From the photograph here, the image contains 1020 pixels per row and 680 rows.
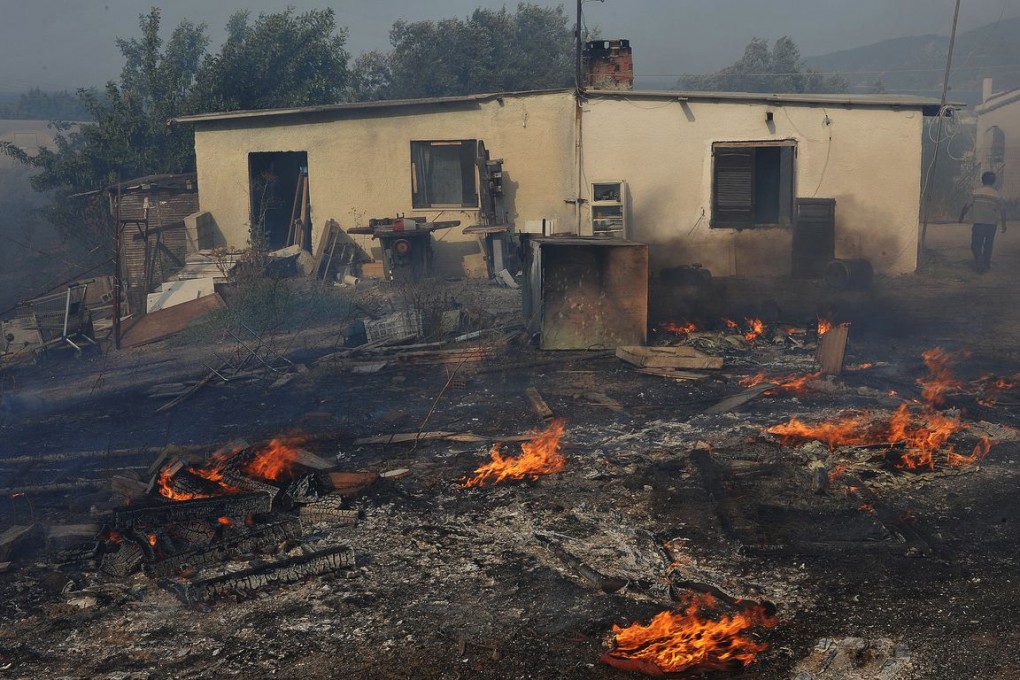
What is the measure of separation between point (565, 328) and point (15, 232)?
73.0ft

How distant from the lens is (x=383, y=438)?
759 centimetres

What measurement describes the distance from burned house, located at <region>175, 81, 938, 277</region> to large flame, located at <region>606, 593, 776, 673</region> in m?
10.9

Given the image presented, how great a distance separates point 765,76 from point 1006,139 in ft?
68.9

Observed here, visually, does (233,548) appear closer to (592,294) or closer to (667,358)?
(667,358)

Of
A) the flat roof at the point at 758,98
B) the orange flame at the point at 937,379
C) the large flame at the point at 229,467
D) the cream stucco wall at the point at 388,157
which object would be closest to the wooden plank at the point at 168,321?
the cream stucco wall at the point at 388,157

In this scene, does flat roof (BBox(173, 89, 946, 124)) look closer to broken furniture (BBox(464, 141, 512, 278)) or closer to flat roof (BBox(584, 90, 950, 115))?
flat roof (BBox(584, 90, 950, 115))

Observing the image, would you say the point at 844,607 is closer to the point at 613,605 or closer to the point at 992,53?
the point at 613,605

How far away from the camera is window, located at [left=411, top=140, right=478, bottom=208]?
16.5m

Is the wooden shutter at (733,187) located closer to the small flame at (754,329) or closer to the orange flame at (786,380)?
the small flame at (754,329)

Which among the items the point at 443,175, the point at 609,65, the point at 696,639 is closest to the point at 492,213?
the point at 443,175

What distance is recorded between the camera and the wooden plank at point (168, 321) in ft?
42.1

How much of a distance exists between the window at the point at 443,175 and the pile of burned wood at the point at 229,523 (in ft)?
34.6

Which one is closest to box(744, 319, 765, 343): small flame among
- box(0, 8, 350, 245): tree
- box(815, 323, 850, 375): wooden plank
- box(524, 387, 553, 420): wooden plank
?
box(815, 323, 850, 375): wooden plank

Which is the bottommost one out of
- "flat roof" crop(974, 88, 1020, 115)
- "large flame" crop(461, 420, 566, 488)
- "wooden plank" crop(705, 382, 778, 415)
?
"large flame" crop(461, 420, 566, 488)
